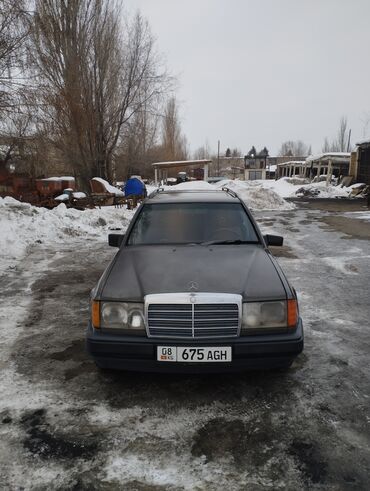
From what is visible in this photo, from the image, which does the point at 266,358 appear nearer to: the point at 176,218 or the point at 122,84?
the point at 176,218

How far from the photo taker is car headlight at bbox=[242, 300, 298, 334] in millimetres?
2801

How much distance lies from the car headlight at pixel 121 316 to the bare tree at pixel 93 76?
626 inches

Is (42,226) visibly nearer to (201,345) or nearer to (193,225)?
(193,225)

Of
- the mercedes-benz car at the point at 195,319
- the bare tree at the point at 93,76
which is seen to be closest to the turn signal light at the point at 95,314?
the mercedes-benz car at the point at 195,319

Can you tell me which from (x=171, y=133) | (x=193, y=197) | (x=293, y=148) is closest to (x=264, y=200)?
(x=193, y=197)

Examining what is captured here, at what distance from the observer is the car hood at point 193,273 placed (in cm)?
288

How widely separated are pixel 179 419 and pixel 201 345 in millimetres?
559

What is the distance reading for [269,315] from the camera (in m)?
2.84

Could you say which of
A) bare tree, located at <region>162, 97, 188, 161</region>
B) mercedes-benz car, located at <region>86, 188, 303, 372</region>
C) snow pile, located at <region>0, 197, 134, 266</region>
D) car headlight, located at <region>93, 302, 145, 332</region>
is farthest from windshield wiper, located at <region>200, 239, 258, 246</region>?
bare tree, located at <region>162, 97, 188, 161</region>

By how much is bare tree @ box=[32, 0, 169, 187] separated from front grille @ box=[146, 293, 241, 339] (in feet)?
53.0

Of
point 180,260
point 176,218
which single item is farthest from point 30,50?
point 180,260

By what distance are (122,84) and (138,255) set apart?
2014 centimetres

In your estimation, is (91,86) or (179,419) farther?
(91,86)

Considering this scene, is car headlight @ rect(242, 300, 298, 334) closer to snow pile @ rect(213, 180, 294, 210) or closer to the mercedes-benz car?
the mercedes-benz car
